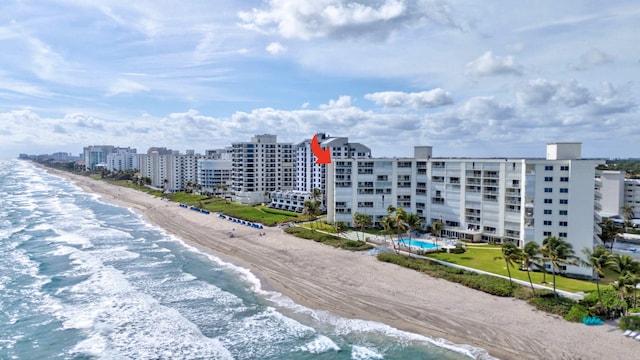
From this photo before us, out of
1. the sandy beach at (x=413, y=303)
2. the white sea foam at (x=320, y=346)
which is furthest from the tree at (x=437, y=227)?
the white sea foam at (x=320, y=346)

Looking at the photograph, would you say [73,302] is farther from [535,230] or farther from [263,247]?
[535,230]

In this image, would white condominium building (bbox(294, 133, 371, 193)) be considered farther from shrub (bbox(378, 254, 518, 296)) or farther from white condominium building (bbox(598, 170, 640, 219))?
white condominium building (bbox(598, 170, 640, 219))

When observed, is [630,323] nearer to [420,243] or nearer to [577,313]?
[577,313]

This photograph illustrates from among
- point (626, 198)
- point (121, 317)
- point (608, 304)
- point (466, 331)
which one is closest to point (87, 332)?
point (121, 317)

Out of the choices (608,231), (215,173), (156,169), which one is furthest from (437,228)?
(156,169)

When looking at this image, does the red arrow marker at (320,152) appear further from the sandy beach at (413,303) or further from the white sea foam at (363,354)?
the white sea foam at (363,354)

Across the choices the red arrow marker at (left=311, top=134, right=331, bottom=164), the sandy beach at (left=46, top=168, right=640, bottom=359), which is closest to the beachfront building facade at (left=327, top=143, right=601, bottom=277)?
the red arrow marker at (left=311, top=134, right=331, bottom=164)
